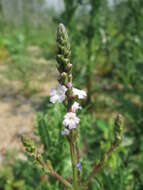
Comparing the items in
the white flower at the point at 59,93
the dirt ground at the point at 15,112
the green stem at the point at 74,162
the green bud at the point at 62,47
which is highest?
the dirt ground at the point at 15,112

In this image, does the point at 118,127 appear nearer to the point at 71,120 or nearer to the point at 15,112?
the point at 71,120

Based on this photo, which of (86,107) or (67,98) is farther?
(86,107)

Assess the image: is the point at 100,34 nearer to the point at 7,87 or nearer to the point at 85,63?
the point at 85,63

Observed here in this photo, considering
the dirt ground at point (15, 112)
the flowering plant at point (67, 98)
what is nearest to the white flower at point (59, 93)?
the flowering plant at point (67, 98)

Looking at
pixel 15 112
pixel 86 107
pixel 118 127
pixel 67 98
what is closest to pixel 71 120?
pixel 67 98

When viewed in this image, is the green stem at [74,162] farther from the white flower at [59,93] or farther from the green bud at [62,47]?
the green bud at [62,47]
